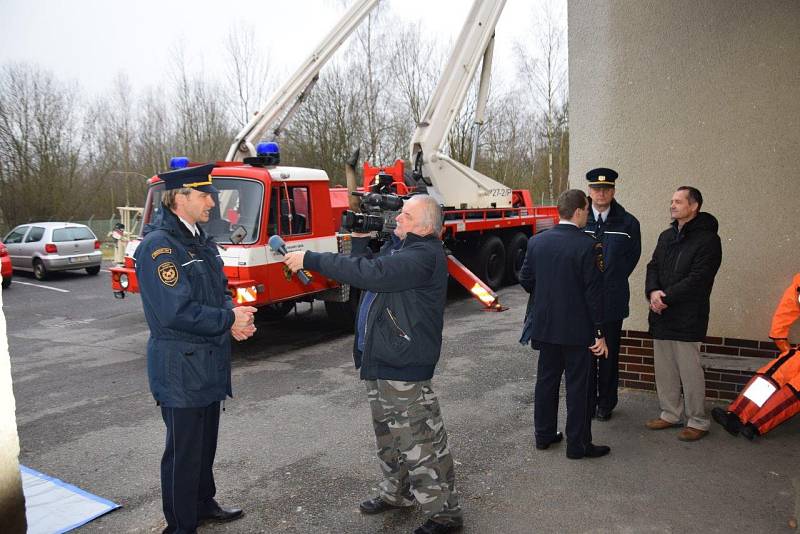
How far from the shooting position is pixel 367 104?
25453mm

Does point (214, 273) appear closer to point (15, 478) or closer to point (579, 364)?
point (15, 478)

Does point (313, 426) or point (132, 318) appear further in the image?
point (132, 318)

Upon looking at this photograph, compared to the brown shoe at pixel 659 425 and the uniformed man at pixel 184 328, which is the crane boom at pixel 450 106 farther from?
the uniformed man at pixel 184 328

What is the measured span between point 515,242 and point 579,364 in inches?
323

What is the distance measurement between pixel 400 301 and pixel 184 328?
1.05 metres

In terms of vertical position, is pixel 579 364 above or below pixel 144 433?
above

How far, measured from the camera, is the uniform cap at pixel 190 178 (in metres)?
3.13

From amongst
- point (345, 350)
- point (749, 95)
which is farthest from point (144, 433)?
point (749, 95)

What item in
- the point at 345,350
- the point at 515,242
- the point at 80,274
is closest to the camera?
the point at 345,350

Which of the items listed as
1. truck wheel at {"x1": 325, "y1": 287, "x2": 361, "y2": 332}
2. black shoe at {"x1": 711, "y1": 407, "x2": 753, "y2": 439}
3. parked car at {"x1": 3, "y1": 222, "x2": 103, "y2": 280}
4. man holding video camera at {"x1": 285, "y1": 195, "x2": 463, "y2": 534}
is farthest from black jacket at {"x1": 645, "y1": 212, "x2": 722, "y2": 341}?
parked car at {"x1": 3, "y1": 222, "x2": 103, "y2": 280}

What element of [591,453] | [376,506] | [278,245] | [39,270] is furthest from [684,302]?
[39,270]

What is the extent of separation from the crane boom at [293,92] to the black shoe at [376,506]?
21.7ft

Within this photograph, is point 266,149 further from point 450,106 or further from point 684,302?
point 684,302

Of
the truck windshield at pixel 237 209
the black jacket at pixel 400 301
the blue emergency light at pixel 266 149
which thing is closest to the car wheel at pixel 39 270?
the truck windshield at pixel 237 209
